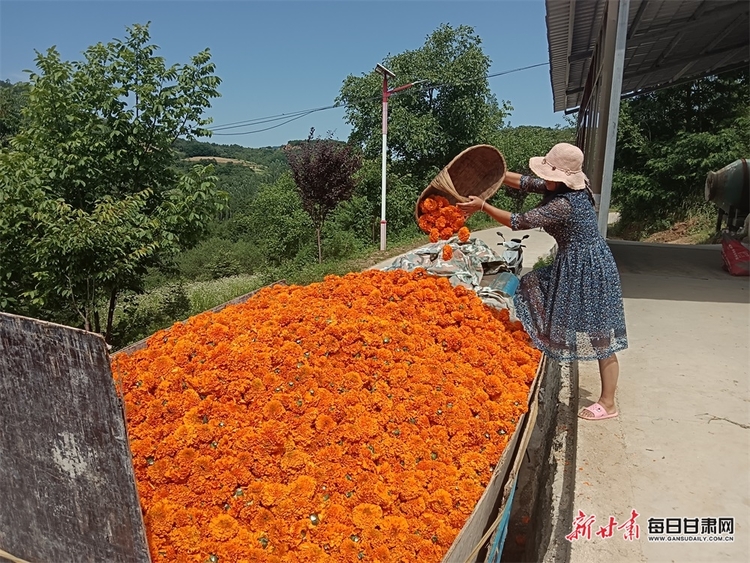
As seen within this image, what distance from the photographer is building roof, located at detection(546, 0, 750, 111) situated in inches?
245

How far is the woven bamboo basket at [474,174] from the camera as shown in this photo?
3.45 metres

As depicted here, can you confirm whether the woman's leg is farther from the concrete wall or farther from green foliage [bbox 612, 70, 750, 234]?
green foliage [bbox 612, 70, 750, 234]

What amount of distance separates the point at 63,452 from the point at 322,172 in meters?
9.91

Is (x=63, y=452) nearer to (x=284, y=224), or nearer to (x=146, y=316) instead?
(x=146, y=316)

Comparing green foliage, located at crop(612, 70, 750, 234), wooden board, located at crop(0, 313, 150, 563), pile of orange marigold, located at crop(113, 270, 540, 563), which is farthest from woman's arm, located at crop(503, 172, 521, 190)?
green foliage, located at crop(612, 70, 750, 234)

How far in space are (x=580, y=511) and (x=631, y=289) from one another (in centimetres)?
415

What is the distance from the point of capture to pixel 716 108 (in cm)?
1356

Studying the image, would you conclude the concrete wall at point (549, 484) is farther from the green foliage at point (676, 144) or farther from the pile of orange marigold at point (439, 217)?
the green foliage at point (676, 144)

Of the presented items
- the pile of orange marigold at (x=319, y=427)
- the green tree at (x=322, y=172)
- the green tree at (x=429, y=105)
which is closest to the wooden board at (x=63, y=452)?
the pile of orange marigold at (x=319, y=427)

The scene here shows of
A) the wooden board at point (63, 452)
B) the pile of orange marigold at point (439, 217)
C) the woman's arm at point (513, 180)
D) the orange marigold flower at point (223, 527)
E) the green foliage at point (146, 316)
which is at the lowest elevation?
the green foliage at point (146, 316)

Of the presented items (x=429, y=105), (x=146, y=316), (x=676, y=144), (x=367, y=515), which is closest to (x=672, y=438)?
(x=367, y=515)

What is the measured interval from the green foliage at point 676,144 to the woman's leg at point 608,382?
12.0 metres

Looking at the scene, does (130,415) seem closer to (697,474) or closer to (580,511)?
(580,511)

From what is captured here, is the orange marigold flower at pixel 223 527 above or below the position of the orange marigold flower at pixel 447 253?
below
